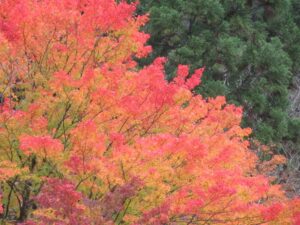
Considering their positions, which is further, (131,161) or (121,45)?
(121,45)

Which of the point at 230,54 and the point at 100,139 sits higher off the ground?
the point at 230,54

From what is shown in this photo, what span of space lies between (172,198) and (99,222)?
178cm

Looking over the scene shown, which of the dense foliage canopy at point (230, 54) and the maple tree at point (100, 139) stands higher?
the dense foliage canopy at point (230, 54)

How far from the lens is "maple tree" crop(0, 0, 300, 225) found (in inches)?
386

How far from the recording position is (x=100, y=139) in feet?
33.8

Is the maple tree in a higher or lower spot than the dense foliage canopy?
lower

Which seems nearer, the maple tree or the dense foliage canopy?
the maple tree

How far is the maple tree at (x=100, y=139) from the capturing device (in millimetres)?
9805

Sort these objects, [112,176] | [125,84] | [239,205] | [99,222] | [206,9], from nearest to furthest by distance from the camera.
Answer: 1. [99,222]
2. [112,176]
3. [239,205]
4. [125,84]
5. [206,9]

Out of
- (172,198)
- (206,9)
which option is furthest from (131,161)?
(206,9)

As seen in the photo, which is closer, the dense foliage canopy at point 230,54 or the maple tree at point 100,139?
the maple tree at point 100,139

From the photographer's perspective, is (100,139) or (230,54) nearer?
(100,139)

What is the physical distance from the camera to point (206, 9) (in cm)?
2494

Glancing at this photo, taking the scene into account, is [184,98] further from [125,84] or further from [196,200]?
[196,200]
